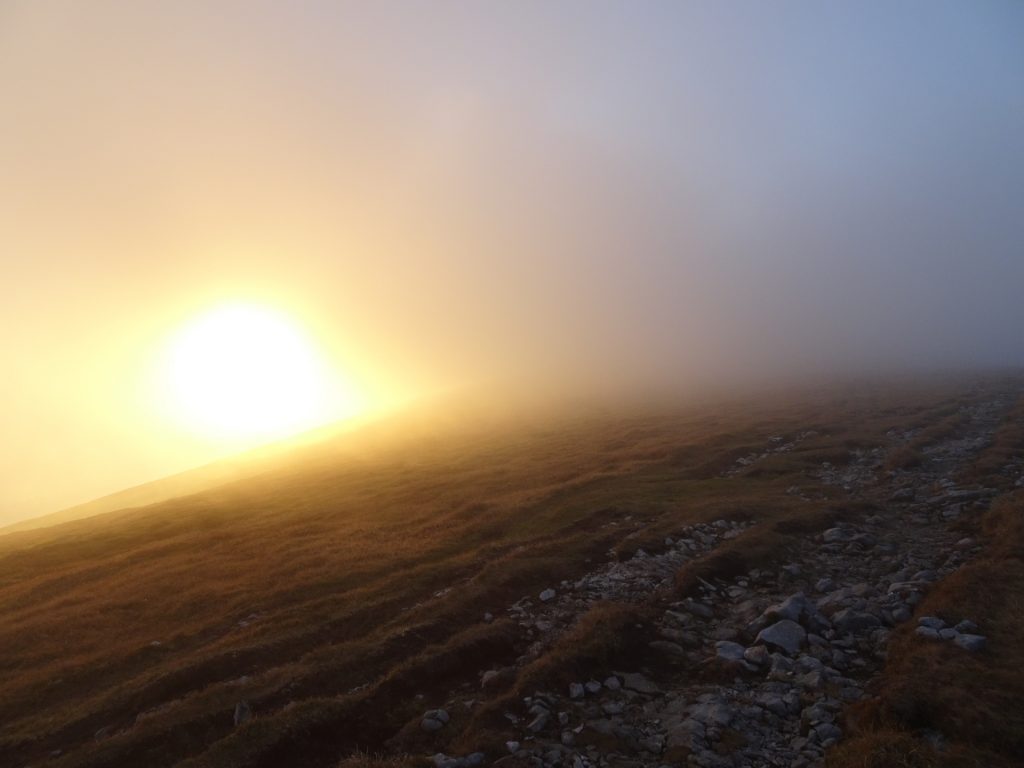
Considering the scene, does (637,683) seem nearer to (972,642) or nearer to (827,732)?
(827,732)

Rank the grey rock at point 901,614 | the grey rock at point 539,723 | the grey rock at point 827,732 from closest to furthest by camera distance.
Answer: the grey rock at point 827,732 → the grey rock at point 539,723 → the grey rock at point 901,614

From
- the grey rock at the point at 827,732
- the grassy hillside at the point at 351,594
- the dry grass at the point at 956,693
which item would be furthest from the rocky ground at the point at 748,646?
the grassy hillside at the point at 351,594

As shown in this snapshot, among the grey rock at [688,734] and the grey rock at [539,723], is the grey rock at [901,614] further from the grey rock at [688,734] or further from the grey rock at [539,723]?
the grey rock at [539,723]

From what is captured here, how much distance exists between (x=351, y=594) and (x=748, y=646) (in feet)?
60.4

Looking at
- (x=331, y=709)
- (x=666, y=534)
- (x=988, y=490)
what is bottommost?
(x=988, y=490)

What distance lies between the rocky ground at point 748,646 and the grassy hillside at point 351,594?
1.05 meters

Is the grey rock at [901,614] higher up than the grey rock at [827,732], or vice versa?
the grey rock at [827,732]

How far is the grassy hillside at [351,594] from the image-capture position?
1653cm

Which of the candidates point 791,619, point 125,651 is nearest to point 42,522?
point 125,651

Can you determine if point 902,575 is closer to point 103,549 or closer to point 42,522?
point 103,549

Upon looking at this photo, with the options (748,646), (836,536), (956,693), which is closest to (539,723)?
(748,646)

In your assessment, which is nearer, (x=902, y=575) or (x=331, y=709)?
(x=331, y=709)

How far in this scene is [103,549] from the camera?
50.4m

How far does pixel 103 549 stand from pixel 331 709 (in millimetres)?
47144
